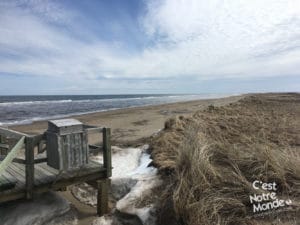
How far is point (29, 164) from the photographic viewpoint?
14.4 ft

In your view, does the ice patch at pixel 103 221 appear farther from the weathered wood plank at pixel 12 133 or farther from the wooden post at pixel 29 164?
the weathered wood plank at pixel 12 133

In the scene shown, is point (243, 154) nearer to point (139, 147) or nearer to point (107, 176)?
point (107, 176)

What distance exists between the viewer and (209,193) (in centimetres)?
415

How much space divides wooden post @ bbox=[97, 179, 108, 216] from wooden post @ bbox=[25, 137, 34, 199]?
50.7 inches

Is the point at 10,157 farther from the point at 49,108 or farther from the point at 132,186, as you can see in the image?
the point at 49,108

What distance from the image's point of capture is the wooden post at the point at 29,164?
14.3 feet

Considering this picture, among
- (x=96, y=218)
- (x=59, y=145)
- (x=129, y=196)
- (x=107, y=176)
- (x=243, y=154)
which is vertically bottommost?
(x=96, y=218)

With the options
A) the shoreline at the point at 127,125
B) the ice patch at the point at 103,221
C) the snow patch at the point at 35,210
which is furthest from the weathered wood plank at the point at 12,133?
the shoreline at the point at 127,125

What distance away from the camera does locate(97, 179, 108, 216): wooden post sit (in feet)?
17.1

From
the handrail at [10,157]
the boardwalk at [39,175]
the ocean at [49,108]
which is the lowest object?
the ocean at [49,108]

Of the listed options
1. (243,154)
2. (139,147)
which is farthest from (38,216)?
(139,147)

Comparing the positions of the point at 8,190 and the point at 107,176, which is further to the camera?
the point at 107,176

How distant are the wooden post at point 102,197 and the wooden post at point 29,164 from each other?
1287mm

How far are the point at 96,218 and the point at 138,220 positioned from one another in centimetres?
98
